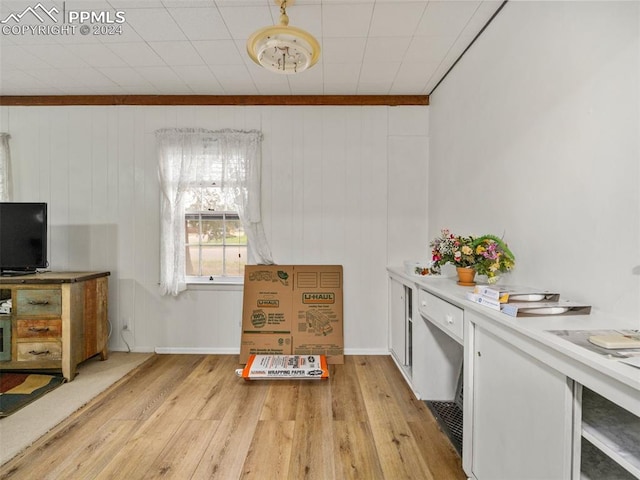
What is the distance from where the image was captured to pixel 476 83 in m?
2.29

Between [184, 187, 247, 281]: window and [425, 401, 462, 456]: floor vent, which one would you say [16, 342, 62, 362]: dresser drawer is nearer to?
[184, 187, 247, 281]: window

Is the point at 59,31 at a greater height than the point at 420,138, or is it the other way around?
the point at 59,31

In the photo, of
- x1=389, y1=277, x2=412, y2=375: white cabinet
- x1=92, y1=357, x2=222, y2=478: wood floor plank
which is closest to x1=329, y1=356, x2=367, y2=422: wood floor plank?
x1=389, y1=277, x2=412, y2=375: white cabinet

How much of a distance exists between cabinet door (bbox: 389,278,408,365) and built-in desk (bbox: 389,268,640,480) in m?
1.12

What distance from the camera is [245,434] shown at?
1.96 meters

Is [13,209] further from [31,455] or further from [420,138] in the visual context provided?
[420,138]

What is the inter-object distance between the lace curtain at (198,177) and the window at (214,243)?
147mm

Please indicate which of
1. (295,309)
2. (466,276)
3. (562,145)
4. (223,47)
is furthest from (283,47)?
(295,309)

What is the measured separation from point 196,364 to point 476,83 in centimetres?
337

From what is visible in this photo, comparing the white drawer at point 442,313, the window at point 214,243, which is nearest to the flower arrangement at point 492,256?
the white drawer at point 442,313

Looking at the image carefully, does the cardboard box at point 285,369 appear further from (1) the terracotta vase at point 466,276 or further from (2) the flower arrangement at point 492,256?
(2) the flower arrangement at point 492,256

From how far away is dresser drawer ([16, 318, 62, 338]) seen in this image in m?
2.61

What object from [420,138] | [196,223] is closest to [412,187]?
[420,138]

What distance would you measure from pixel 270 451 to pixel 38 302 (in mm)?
2319
